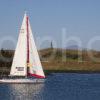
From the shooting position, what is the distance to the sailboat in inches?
3378

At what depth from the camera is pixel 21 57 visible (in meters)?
86.5

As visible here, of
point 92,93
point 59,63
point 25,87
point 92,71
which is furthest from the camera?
point 59,63

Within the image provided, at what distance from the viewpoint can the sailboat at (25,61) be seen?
3378 inches

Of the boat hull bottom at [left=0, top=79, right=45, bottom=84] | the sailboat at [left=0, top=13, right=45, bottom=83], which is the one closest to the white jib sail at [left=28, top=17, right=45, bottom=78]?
the sailboat at [left=0, top=13, right=45, bottom=83]

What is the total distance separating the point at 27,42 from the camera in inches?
3413

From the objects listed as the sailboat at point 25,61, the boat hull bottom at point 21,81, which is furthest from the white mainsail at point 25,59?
the boat hull bottom at point 21,81

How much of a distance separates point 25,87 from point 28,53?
6.39 metres

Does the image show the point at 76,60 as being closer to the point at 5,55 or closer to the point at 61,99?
the point at 5,55

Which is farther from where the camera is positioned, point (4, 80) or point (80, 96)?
point (4, 80)

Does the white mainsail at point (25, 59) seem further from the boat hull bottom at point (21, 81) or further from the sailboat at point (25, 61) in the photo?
the boat hull bottom at point (21, 81)

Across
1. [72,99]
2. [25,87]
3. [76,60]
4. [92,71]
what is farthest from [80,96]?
[76,60]

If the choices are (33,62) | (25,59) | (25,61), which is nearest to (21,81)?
(25,61)

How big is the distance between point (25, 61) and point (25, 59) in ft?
1.10

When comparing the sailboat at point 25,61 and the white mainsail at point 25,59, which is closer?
the sailboat at point 25,61
